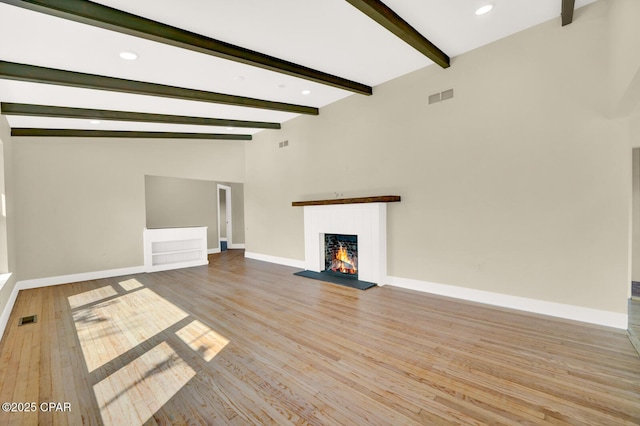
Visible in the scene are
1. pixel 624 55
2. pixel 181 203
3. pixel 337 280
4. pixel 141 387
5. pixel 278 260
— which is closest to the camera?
pixel 141 387

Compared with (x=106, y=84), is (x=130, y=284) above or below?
below

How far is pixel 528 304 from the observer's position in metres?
3.53

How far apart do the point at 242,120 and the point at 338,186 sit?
8.71 ft

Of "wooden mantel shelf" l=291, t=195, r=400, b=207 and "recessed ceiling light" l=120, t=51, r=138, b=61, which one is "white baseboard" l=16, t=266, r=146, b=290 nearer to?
"wooden mantel shelf" l=291, t=195, r=400, b=207

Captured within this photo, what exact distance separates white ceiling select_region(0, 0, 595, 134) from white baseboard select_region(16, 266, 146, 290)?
3325 millimetres

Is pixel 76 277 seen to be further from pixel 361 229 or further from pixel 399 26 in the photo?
pixel 399 26

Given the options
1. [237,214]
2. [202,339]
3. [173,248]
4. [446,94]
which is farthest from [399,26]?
[237,214]

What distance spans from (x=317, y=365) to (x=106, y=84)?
4114 mm

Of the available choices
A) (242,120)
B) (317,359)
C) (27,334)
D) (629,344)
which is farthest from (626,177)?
(27,334)

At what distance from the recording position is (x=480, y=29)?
3.42 meters

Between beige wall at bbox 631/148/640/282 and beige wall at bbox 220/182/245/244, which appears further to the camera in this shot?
beige wall at bbox 220/182/245/244

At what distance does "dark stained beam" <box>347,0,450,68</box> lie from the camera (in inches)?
103

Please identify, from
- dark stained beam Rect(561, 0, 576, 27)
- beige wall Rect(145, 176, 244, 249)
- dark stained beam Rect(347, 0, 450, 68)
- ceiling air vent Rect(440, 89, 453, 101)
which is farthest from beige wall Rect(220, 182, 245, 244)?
dark stained beam Rect(561, 0, 576, 27)

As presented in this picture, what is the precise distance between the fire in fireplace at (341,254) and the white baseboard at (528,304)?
113 centimetres
